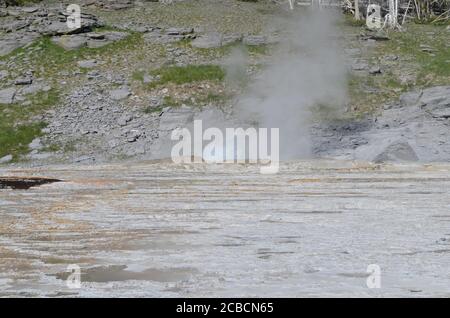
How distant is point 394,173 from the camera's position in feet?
68.5

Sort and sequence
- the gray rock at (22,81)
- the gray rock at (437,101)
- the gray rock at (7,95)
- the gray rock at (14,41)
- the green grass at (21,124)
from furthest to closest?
the gray rock at (14,41), the gray rock at (22,81), the gray rock at (7,95), the gray rock at (437,101), the green grass at (21,124)

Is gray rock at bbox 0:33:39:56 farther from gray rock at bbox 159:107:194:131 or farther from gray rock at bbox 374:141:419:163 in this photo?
gray rock at bbox 374:141:419:163

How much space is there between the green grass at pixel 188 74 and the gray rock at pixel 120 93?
1.35 m

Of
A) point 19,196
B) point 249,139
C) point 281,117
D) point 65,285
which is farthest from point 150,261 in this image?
point 281,117

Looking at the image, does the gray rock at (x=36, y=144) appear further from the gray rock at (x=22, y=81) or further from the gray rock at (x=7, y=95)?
the gray rock at (x=22, y=81)

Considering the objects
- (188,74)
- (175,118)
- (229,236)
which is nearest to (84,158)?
(175,118)

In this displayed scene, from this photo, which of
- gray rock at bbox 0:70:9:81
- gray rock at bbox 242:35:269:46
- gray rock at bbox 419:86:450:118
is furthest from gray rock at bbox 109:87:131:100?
gray rock at bbox 419:86:450:118

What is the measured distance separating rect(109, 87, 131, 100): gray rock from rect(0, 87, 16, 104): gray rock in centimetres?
478

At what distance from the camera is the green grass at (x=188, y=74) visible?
32.9 metres

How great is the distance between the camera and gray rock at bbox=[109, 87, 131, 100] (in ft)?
103

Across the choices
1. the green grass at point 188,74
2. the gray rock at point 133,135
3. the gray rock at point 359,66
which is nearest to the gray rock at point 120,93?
the green grass at point 188,74

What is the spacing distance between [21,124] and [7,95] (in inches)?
126
